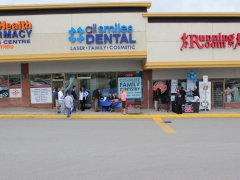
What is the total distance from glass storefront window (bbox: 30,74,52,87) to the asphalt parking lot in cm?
813

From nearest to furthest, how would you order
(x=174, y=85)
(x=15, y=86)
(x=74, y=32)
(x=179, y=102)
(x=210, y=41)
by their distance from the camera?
1. (x=179, y=102)
2. (x=74, y=32)
3. (x=210, y=41)
4. (x=174, y=85)
5. (x=15, y=86)

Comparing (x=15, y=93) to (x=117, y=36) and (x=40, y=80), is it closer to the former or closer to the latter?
(x=40, y=80)

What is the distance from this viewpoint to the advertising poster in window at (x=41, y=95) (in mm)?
20297

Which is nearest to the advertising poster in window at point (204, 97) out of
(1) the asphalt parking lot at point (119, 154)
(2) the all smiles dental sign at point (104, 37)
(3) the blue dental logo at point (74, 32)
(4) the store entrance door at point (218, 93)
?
(4) the store entrance door at point (218, 93)

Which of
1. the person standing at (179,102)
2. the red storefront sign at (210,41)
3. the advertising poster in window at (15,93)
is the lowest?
the person standing at (179,102)

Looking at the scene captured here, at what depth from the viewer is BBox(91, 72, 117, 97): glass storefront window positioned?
66.8 feet

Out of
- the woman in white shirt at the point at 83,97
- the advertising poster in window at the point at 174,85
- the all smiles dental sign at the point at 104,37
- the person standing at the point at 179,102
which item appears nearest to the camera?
the person standing at the point at 179,102

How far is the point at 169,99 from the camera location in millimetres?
19484

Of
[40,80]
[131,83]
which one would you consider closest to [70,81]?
[40,80]

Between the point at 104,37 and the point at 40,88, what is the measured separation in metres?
6.32

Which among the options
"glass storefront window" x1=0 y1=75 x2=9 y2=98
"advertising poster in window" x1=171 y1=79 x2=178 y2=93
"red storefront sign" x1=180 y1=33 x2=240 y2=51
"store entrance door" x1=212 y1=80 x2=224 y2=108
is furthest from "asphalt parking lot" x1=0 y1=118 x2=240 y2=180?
"store entrance door" x1=212 y1=80 x2=224 y2=108

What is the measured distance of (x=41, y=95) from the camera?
20.3m

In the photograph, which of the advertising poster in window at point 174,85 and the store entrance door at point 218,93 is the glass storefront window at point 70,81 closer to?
the advertising poster in window at point 174,85

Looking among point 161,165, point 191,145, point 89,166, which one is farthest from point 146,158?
point 191,145
